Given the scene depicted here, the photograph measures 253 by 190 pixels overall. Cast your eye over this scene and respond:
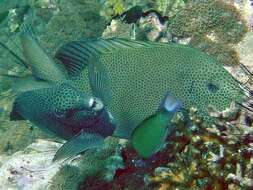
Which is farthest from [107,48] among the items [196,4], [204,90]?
[196,4]

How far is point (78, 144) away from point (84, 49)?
646 millimetres

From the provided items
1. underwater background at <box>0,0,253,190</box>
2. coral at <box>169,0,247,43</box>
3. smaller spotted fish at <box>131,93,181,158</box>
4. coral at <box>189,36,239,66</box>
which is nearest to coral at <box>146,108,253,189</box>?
underwater background at <box>0,0,253,190</box>

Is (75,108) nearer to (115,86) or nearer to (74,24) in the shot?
(115,86)

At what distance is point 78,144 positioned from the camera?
2.42 m

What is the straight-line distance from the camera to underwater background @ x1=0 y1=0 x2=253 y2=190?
8.10ft

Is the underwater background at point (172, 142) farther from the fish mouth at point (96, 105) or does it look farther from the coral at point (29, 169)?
the fish mouth at point (96, 105)

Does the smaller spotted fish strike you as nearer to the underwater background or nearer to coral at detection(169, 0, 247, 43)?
the underwater background

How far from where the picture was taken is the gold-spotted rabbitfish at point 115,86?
250 centimetres

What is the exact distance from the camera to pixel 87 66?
2.54 meters

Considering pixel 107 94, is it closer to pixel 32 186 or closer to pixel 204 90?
pixel 204 90

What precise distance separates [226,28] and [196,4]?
20.7 inches

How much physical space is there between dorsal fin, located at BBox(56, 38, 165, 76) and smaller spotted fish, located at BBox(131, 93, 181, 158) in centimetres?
67

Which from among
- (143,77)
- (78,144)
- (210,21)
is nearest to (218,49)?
(210,21)

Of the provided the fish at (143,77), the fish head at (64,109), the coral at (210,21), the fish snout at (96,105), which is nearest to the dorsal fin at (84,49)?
the fish at (143,77)
